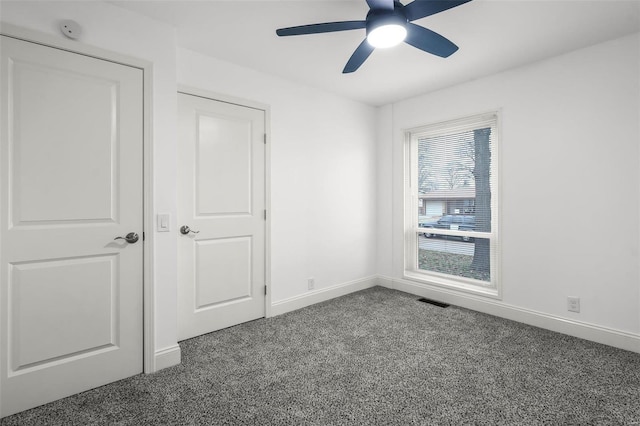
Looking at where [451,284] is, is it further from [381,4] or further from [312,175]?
[381,4]

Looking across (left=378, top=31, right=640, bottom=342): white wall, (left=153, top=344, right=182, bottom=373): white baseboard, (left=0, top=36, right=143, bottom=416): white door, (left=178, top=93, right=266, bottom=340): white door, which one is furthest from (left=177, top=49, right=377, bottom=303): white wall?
(left=378, top=31, right=640, bottom=342): white wall

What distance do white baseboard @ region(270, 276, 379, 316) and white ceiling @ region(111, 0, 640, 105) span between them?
7.97 ft

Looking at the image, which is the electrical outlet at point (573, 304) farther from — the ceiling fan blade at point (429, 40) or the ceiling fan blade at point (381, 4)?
the ceiling fan blade at point (381, 4)

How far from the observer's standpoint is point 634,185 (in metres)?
2.55

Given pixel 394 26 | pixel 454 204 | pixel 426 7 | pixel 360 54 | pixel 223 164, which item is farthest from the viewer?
pixel 454 204

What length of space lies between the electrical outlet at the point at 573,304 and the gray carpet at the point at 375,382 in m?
0.26

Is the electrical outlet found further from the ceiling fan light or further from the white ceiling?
the ceiling fan light

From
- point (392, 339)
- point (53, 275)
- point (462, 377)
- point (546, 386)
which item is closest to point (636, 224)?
point (546, 386)

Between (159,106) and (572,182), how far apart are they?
3.52 m

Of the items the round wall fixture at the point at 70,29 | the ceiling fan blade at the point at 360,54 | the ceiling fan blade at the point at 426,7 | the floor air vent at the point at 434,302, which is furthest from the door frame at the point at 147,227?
the floor air vent at the point at 434,302

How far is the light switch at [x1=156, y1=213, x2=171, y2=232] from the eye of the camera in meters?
2.35

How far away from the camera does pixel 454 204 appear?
389 centimetres

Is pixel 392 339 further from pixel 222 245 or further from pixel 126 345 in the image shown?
pixel 126 345

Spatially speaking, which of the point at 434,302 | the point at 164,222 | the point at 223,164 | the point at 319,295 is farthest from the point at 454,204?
the point at 164,222
